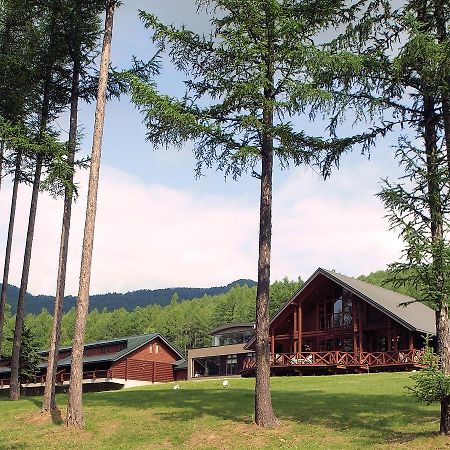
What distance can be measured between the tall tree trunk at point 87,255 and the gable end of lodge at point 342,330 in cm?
2183

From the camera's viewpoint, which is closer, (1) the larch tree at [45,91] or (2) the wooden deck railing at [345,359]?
(1) the larch tree at [45,91]

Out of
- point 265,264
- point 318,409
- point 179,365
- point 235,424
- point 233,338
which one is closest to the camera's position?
point 235,424

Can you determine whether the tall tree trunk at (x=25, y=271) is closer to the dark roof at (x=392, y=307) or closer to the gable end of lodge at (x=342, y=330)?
the gable end of lodge at (x=342, y=330)

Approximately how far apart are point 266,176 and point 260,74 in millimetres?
2843

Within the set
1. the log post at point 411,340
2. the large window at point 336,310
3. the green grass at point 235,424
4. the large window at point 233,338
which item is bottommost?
the green grass at point 235,424

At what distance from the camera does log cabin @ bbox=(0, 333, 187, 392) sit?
49656mm

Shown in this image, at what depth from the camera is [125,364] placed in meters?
50.3

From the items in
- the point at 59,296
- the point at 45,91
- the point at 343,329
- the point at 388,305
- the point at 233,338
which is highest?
the point at 45,91

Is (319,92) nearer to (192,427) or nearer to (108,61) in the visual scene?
(108,61)

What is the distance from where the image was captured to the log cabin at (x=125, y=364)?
163 ft

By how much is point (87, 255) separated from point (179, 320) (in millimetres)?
110471

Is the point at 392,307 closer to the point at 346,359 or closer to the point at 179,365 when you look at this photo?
the point at 346,359

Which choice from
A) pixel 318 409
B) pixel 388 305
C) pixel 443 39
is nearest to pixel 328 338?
pixel 388 305

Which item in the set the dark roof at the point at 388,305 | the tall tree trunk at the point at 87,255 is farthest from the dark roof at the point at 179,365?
the tall tree trunk at the point at 87,255
